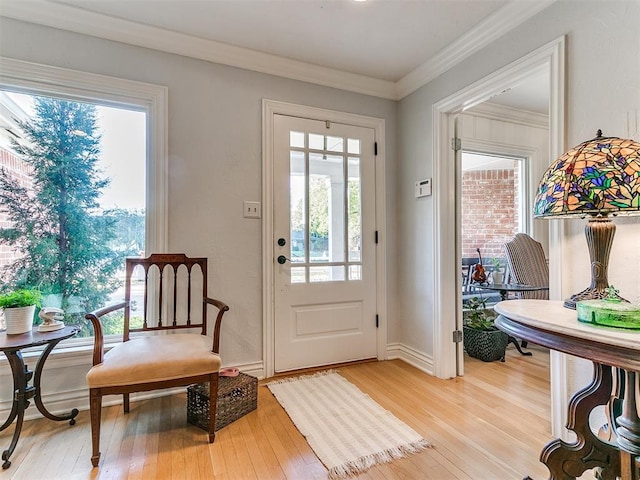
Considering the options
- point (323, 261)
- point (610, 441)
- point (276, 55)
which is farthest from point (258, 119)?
point (610, 441)

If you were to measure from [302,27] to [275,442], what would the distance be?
2.41m

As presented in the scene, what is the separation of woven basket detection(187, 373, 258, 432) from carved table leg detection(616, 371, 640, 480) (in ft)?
5.44

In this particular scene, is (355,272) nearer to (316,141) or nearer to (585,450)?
(316,141)

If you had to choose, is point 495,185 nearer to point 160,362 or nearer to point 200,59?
point 200,59

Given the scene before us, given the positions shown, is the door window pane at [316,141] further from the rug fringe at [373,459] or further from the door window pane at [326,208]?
the rug fringe at [373,459]

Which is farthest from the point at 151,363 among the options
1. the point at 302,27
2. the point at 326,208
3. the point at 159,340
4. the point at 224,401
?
the point at 302,27

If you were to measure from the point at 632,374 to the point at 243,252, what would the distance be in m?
2.07

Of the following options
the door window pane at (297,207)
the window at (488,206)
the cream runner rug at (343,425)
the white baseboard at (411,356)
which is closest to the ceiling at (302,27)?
the door window pane at (297,207)

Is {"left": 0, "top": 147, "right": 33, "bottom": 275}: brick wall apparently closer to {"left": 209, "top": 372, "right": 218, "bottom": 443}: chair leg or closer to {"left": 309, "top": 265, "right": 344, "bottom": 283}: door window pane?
{"left": 209, "top": 372, "right": 218, "bottom": 443}: chair leg

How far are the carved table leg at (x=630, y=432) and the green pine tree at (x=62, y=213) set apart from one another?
2572 mm

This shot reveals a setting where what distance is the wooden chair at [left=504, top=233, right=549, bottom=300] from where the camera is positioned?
326cm

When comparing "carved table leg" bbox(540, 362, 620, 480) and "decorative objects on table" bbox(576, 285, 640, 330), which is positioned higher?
"decorative objects on table" bbox(576, 285, 640, 330)

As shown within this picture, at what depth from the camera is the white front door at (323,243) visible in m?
2.52

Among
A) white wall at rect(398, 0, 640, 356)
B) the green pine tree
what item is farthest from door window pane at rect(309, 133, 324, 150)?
the green pine tree
